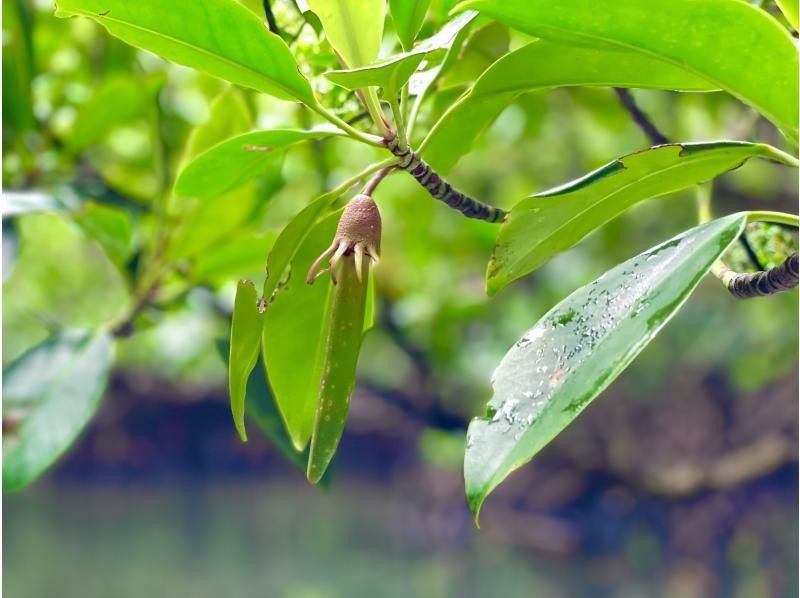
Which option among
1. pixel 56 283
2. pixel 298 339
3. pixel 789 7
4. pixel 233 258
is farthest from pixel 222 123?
pixel 56 283

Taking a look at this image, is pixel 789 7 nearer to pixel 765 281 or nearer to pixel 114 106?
pixel 765 281

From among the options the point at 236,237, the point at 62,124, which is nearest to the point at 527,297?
the point at 62,124

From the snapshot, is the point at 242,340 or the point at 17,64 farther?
the point at 17,64

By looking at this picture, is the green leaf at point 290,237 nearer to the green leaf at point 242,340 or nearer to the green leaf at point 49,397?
the green leaf at point 242,340

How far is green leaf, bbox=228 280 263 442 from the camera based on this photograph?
14.9 inches

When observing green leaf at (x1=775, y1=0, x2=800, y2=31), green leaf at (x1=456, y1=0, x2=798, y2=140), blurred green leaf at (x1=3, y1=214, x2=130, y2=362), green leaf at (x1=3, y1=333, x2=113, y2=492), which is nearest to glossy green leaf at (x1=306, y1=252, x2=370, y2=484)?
green leaf at (x1=456, y1=0, x2=798, y2=140)

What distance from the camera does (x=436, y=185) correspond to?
0.39 meters

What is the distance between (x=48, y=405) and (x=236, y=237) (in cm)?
19

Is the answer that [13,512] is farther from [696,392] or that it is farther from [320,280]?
[320,280]

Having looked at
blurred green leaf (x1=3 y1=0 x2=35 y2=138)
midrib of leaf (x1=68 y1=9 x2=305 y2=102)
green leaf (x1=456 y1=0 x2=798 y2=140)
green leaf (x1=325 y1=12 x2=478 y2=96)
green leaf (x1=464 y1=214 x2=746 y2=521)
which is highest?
green leaf (x1=456 y1=0 x2=798 y2=140)

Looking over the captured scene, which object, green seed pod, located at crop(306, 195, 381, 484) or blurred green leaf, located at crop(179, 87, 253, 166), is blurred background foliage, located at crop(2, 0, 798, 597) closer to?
blurred green leaf, located at crop(179, 87, 253, 166)

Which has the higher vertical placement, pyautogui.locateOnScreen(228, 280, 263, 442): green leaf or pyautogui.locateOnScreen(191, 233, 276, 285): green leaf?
pyautogui.locateOnScreen(228, 280, 263, 442): green leaf

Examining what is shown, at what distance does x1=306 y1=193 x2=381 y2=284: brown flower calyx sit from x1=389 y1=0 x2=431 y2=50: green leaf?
0.08 metres

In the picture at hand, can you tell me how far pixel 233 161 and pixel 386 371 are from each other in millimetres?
3863
